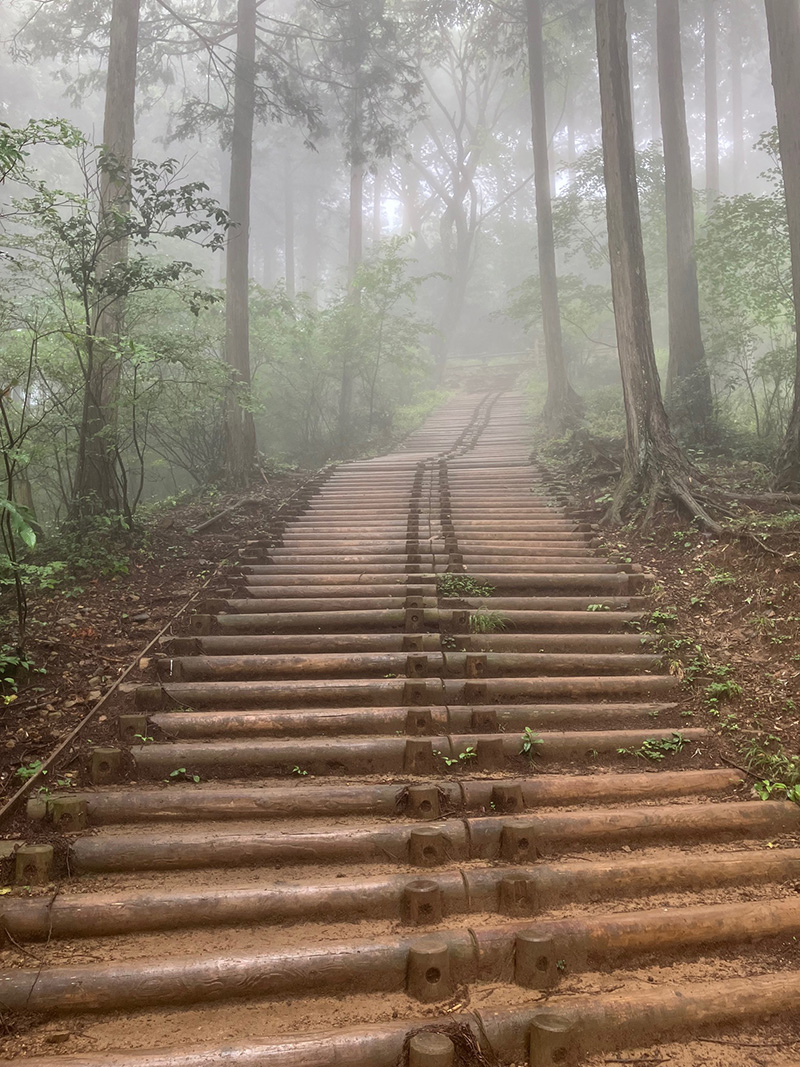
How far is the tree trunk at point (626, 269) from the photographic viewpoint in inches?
305

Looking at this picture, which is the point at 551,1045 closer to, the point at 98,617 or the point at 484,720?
the point at 484,720

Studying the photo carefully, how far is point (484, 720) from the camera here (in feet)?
12.8

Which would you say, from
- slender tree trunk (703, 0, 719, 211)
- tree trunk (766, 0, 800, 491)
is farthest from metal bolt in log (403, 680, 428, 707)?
slender tree trunk (703, 0, 719, 211)

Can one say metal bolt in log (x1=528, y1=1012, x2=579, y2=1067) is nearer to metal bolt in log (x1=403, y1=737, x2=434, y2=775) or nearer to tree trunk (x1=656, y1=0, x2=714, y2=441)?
metal bolt in log (x1=403, y1=737, x2=434, y2=775)

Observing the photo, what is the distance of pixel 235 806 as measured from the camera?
3.27 metres

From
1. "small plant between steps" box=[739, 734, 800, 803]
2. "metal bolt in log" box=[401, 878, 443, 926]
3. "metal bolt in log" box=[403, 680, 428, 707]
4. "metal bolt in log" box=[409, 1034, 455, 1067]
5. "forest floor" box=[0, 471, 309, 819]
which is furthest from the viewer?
"metal bolt in log" box=[403, 680, 428, 707]

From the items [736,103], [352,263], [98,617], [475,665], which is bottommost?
[475,665]

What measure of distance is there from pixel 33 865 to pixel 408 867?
1613 millimetres

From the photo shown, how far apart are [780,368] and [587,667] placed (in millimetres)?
9546

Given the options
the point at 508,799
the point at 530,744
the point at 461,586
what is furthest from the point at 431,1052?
the point at 461,586

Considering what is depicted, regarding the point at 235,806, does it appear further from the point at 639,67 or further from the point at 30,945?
the point at 639,67

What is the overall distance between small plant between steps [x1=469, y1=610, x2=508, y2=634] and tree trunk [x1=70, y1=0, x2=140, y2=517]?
12.3 ft

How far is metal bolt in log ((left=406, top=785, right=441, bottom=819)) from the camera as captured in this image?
3.22 meters

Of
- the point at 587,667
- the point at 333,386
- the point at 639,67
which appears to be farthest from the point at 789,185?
the point at 639,67
